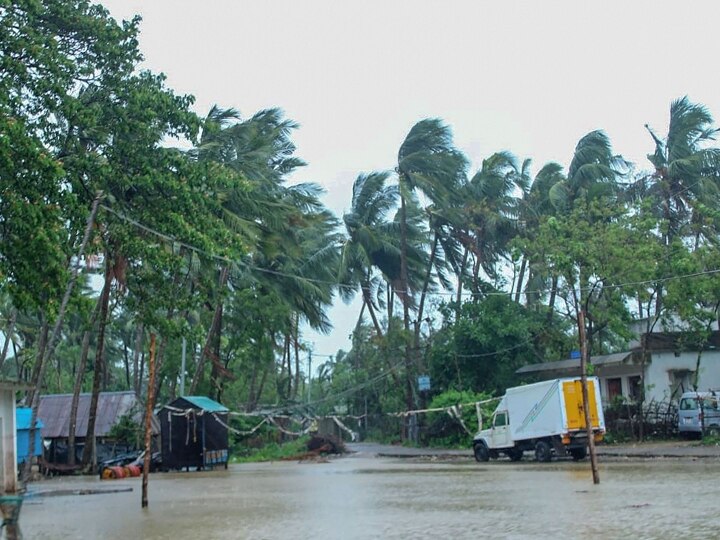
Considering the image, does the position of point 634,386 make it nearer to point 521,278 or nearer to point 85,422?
point 521,278

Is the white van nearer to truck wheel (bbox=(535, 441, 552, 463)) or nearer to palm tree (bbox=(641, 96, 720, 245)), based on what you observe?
truck wheel (bbox=(535, 441, 552, 463))

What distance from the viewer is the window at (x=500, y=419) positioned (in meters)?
30.7

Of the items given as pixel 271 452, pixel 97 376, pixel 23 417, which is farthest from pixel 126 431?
pixel 271 452

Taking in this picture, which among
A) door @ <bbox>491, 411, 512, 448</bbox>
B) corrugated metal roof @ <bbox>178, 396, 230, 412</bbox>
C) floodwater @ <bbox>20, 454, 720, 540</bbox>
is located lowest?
floodwater @ <bbox>20, 454, 720, 540</bbox>

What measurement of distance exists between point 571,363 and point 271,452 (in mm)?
17069

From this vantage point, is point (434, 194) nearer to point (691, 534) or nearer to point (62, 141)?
point (62, 141)

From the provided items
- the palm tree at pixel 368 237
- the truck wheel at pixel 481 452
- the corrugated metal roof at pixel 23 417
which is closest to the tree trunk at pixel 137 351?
the palm tree at pixel 368 237

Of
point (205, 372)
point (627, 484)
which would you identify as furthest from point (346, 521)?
point (205, 372)

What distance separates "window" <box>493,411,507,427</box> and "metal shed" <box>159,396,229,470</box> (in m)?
10.1

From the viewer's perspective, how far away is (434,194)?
4347 centimetres

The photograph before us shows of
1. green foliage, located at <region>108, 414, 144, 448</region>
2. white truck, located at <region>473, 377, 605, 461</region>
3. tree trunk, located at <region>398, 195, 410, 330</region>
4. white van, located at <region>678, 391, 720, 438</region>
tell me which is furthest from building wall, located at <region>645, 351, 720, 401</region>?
green foliage, located at <region>108, 414, 144, 448</region>

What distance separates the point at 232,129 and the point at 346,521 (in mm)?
25669

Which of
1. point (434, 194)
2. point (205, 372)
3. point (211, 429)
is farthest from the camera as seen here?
point (205, 372)

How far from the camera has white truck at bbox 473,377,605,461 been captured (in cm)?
2806
